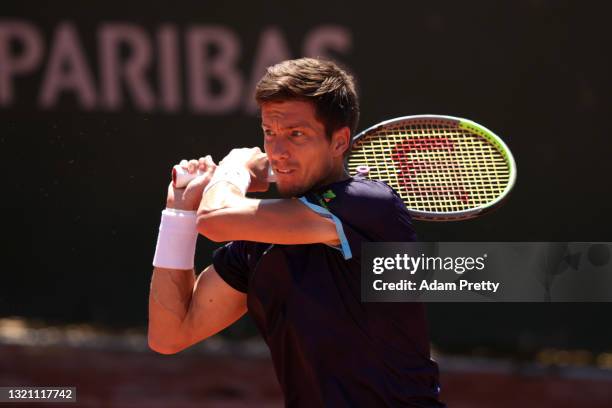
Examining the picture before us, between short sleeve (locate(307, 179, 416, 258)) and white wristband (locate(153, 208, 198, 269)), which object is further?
white wristband (locate(153, 208, 198, 269))

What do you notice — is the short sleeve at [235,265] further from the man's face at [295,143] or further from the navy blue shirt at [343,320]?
the man's face at [295,143]

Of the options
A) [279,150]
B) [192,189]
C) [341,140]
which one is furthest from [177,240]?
[341,140]

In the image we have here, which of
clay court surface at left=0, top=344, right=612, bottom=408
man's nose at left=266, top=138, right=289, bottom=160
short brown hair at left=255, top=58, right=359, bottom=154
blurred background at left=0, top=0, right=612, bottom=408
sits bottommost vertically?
clay court surface at left=0, top=344, right=612, bottom=408

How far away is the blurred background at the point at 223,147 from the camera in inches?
207

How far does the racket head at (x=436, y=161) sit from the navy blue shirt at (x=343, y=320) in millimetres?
475

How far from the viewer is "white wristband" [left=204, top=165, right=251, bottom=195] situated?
8.84 feet

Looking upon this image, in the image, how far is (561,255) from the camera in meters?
4.50

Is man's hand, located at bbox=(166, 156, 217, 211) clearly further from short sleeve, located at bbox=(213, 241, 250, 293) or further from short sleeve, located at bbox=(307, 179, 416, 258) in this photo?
short sleeve, located at bbox=(307, 179, 416, 258)

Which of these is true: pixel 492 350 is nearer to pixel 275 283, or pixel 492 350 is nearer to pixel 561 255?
pixel 561 255

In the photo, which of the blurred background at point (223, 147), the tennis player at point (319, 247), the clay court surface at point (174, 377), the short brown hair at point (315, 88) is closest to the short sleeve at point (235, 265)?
the tennis player at point (319, 247)

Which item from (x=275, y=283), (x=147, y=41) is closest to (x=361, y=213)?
(x=275, y=283)

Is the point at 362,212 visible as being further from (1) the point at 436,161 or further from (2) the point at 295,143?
(1) the point at 436,161

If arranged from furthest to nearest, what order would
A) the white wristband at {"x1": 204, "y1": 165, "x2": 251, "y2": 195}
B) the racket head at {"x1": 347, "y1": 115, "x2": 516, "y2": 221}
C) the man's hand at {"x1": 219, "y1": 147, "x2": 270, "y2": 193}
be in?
the racket head at {"x1": 347, "y1": 115, "x2": 516, "y2": 221}
the man's hand at {"x1": 219, "y1": 147, "x2": 270, "y2": 193}
the white wristband at {"x1": 204, "y1": 165, "x2": 251, "y2": 195}

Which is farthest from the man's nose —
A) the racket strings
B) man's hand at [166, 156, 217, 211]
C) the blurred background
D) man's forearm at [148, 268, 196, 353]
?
the blurred background
